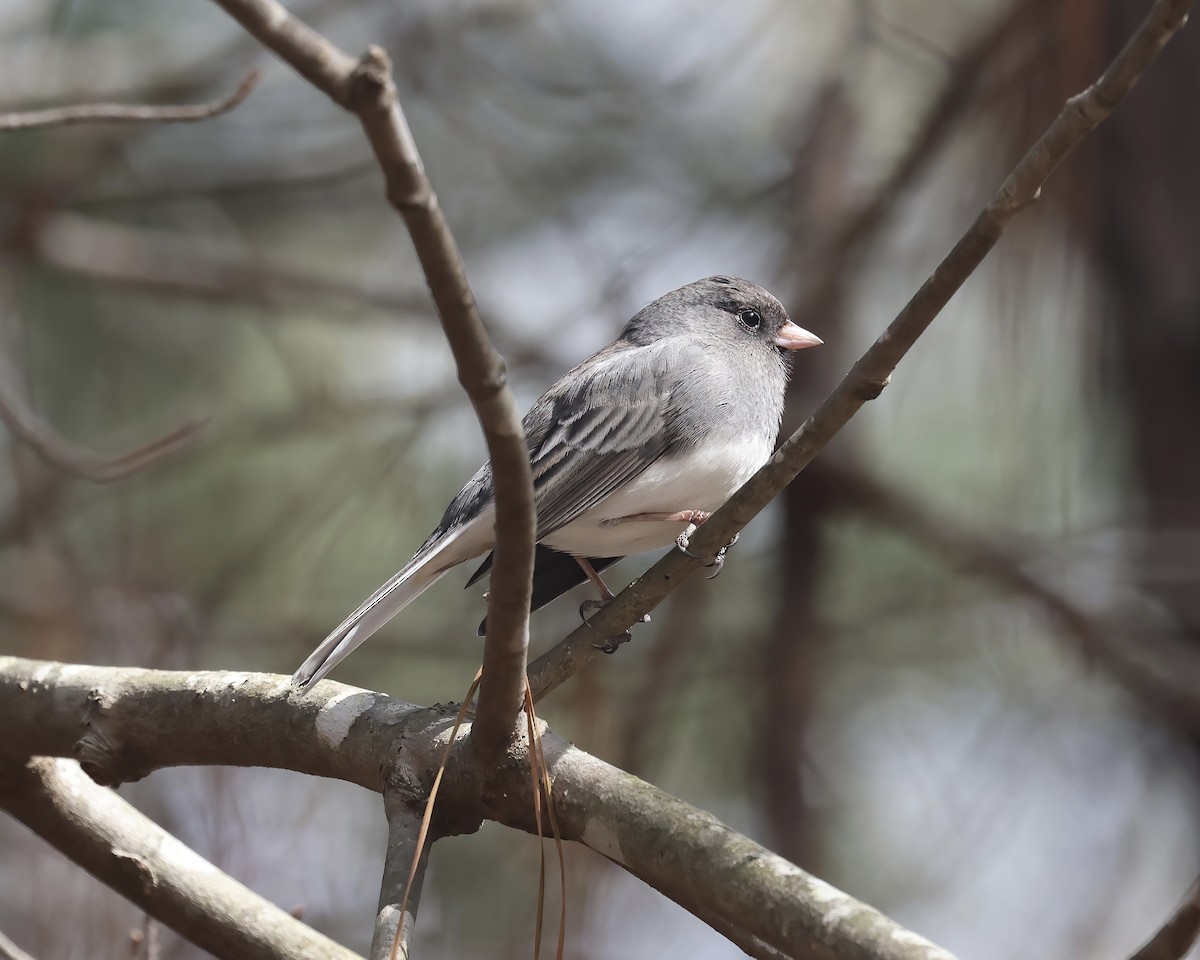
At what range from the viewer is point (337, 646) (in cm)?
235

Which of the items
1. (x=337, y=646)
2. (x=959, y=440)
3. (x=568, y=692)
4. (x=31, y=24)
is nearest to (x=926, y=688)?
(x=959, y=440)

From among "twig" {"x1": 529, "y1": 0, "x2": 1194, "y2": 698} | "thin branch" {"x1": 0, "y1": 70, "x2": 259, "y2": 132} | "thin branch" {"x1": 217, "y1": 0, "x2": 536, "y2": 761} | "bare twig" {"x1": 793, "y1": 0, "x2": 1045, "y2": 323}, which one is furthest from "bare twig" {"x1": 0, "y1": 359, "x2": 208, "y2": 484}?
"bare twig" {"x1": 793, "y1": 0, "x2": 1045, "y2": 323}

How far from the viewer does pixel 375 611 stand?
254 centimetres

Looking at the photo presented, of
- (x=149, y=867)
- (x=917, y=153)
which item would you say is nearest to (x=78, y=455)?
(x=149, y=867)

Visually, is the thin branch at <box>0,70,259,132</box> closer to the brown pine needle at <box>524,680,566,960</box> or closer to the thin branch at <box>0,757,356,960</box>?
the thin branch at <box>0,757,356,960</box>

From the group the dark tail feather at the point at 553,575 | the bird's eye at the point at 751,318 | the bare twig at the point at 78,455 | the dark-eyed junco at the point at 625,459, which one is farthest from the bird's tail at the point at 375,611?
the bird's eye at the point at 751,318

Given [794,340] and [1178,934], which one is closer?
[1178,934]

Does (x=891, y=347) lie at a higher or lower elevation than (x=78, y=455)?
higher

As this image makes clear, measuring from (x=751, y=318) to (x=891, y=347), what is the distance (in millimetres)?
1793

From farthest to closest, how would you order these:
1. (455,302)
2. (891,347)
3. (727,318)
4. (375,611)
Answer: (727,318) < (375,611) < (891,347) < (455,302)

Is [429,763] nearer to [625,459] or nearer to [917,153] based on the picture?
[625,459]

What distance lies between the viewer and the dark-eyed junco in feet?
9.13

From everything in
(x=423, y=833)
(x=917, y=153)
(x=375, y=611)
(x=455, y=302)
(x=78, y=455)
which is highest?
(x=917, y=153)

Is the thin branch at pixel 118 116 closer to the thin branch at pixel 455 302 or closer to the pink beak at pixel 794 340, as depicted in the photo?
the thin branch at pixel 455 302
